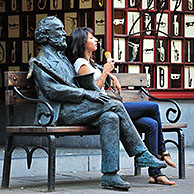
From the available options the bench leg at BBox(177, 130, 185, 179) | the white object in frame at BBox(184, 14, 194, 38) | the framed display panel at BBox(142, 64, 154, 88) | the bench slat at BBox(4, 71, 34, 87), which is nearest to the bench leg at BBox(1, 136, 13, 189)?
the bench slat at BBox(4, 71, 34, 87)

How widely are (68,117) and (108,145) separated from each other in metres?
0.48

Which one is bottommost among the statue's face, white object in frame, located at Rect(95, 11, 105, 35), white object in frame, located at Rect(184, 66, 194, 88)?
white object in frame, located at Rect(184, 66, 194, 88)

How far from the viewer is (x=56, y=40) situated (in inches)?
254

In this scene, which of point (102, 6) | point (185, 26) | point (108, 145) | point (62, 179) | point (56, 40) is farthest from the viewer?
point (185, 26)

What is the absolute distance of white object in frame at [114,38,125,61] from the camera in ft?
29.5

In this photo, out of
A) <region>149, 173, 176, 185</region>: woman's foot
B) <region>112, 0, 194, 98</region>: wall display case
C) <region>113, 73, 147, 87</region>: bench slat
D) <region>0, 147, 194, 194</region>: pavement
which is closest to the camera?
<region>0, 147, 194, 194</region>: pavement

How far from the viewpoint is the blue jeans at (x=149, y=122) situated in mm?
6496

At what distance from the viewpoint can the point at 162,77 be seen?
9.45 m

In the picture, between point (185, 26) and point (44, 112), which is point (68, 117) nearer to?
point (44, 112)

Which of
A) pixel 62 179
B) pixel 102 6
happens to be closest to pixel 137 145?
pixel 62 179

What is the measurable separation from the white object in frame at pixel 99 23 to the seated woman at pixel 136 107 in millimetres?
2136

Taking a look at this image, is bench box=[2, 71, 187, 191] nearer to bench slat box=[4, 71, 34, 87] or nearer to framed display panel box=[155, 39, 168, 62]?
bench slat box=[4, 71, 34, 87]

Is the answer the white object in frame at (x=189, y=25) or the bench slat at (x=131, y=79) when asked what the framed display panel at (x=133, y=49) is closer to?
the white object in frame at (x=189, y=25)

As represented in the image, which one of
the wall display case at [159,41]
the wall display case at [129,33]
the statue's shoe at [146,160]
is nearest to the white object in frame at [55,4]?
the wall display case at [129,33]
